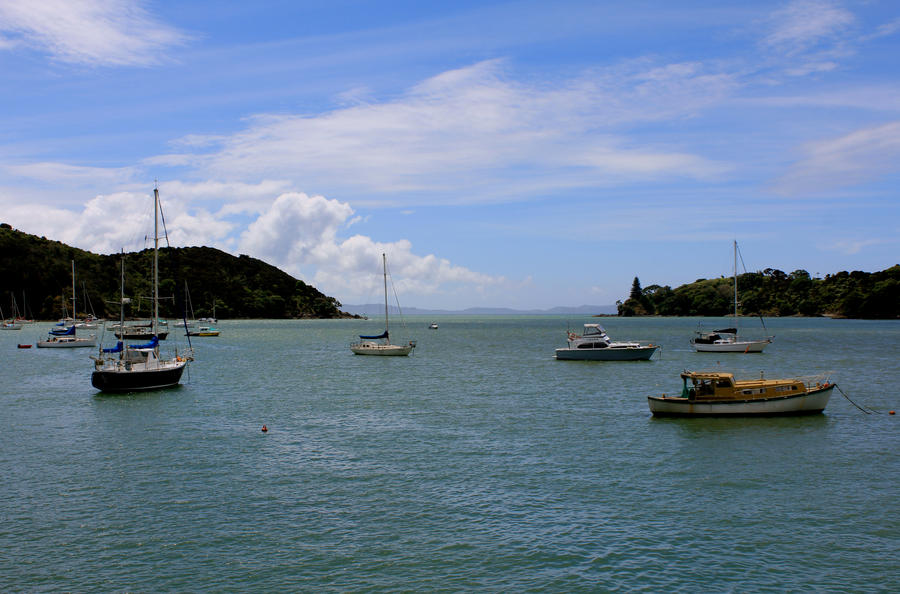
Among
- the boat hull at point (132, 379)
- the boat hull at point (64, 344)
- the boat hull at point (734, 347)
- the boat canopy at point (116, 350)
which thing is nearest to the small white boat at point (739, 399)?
the boat hull at point (132, 379)

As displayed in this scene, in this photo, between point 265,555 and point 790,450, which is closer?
point 265,555

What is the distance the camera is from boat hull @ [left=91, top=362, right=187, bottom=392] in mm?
55500

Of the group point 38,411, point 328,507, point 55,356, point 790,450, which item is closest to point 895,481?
point 790,450

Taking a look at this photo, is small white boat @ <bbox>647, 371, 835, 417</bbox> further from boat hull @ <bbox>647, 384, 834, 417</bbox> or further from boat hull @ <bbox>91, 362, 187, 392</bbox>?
boat hull @ <bbox>91, 362, 187, 392</bbox>

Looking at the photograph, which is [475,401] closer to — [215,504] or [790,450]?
[790,450]

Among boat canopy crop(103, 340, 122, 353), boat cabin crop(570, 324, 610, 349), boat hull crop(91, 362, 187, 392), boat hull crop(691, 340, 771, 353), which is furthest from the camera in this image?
boat hull crop(691, 340, 771, 353)

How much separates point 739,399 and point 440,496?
25.1 metres

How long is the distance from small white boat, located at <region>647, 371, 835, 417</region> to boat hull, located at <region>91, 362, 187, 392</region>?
4065 cm

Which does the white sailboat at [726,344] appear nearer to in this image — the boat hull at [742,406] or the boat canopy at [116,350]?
the boat hull at [742,406]

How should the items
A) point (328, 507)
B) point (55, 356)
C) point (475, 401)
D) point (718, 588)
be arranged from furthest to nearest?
point (55, 356), point (475, 401), point (328, 507), point (718, 588)

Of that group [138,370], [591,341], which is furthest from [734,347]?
[138,370]

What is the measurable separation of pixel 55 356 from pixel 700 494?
10117 centimetres

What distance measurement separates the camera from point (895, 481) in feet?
95.0

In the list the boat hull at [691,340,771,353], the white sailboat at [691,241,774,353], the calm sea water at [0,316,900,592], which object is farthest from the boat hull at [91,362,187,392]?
the white sailboat at [691,241,774,353]
